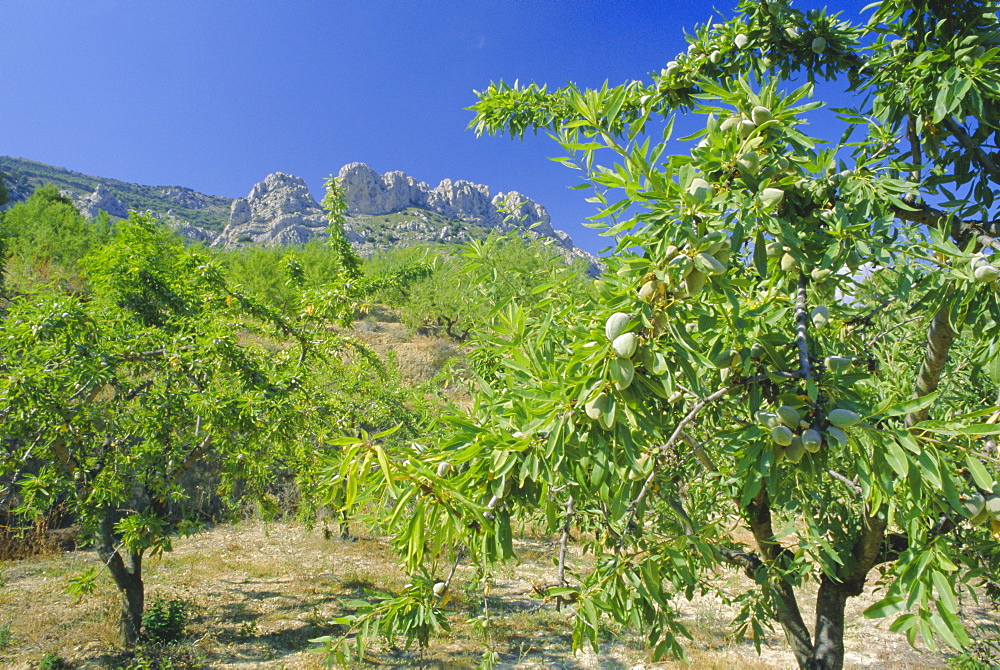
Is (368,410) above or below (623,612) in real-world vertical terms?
above

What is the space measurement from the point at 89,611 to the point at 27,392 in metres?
4.67

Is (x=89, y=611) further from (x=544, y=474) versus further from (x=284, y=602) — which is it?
(x=544, y=474)

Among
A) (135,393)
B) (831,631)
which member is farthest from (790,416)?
(135,393)

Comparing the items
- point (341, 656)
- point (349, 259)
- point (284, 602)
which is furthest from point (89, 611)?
point (341, 656)

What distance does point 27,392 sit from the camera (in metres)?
3.24

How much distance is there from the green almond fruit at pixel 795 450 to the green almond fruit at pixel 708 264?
39 centimetres

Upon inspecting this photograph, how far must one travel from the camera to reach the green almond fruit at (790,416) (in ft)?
3.24

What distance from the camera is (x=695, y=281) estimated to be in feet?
3.11

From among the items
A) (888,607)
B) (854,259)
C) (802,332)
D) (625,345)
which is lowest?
(888,607)

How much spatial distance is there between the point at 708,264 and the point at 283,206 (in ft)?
364

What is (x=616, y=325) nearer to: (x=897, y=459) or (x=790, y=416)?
(x=790, y=416)

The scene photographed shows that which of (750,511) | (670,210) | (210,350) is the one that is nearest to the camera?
(670,210)

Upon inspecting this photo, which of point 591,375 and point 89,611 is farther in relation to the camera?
point 89,611

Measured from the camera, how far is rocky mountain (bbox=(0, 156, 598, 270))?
8331 cm
